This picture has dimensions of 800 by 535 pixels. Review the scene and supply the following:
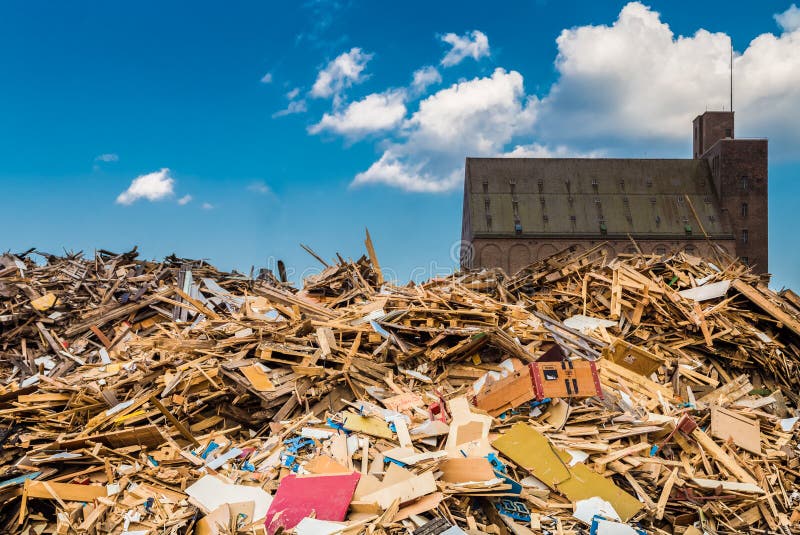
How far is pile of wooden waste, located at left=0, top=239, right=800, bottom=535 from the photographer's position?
6539 millimetres

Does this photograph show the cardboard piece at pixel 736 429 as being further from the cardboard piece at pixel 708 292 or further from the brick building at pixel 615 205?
the brick building at pixel 615 205

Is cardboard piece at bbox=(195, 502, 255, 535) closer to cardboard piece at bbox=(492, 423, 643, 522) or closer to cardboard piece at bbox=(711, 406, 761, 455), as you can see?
cardboard piece at bbox=(492, 423, 643, 522)

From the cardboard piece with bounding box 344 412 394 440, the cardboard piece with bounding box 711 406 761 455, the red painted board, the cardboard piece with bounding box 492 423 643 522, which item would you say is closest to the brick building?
the cardboard piece with bounding box 711 406 761 455

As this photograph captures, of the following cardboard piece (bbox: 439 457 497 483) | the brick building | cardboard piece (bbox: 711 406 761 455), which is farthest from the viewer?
the brick building

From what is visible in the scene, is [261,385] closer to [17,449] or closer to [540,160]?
[17,449]

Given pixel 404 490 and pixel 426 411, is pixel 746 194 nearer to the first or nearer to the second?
pixel 426 411

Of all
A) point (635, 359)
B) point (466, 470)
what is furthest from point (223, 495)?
point (635, 359)

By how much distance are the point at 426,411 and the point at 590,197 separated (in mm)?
48601

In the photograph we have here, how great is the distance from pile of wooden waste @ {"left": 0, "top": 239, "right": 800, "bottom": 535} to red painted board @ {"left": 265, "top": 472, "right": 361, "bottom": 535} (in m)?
0.02

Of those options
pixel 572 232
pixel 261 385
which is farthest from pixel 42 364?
pixel 572 232

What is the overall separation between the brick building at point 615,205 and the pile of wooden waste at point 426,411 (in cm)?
3804

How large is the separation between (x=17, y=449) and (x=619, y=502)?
7581 mm

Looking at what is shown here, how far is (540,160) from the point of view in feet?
182

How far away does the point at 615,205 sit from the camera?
53.7 metres
